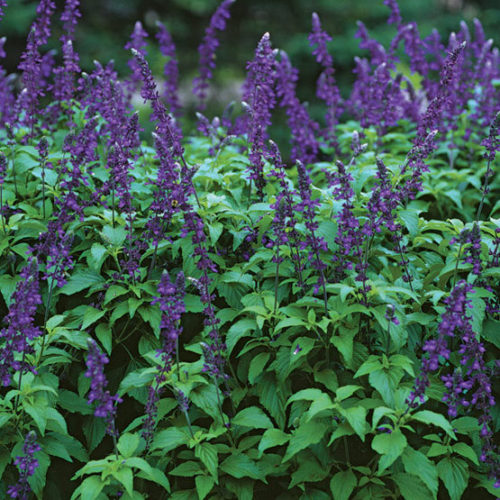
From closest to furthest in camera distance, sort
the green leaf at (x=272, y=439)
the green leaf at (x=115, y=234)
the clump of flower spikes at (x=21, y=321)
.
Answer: the clump of flower spikes at (x=21, y=321) < the green leaf at (x=272, y=439) < the green leaf at (x=115, y=234)

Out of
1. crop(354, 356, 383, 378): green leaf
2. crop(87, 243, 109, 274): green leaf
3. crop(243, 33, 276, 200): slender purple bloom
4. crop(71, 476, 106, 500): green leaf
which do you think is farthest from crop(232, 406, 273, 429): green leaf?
crop(243, 33, 276, 200): slender purple bloom

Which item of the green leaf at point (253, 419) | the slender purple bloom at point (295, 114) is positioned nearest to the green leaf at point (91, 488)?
the green leaf at point (253, 419)

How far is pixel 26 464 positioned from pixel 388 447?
1.65 meters

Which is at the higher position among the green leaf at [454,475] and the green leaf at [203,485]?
the green leaf at [454,475]

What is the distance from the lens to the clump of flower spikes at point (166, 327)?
3.23 metres

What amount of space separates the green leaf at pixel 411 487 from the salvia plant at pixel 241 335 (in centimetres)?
1

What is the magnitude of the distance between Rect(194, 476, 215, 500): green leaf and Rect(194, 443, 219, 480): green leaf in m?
0.05

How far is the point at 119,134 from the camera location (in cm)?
442

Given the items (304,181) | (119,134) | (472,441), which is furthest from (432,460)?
(119,134)

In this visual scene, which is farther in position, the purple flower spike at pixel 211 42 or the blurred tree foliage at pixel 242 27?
the blurred tree foliage at pixel 242 27

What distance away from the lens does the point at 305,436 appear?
10.8 ft

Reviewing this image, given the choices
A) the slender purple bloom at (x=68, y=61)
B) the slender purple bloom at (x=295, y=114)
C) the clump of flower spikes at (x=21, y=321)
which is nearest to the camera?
the clump of flower spikes at (x=21, y=321)

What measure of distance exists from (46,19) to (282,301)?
9.56 feet

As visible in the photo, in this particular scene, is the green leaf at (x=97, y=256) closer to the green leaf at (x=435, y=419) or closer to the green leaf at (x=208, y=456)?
the green leaf at (x=208, y=456)
